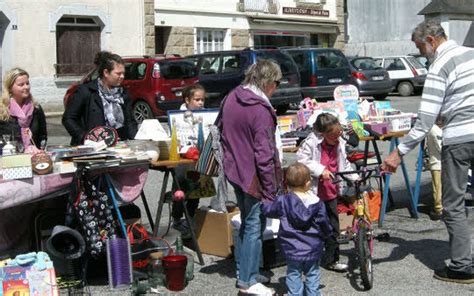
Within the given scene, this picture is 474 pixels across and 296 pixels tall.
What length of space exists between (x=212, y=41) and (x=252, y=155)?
2253cm

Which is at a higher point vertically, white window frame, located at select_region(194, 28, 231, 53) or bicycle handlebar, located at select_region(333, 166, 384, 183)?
white window frame, located at select_region(194, 28, 231, 53)

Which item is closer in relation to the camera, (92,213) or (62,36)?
(92,213)

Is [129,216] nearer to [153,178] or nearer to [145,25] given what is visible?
[153,178]

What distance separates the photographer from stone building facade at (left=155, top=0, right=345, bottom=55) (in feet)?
86.1

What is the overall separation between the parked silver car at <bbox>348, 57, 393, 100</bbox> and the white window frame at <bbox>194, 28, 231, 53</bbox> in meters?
4.63

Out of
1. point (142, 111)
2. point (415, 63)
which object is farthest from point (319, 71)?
point (415, 63)

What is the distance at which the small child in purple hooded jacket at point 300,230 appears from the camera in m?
5.35

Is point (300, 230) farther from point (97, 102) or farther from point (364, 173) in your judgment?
point (97, 102)

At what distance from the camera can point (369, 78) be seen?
1005 inches

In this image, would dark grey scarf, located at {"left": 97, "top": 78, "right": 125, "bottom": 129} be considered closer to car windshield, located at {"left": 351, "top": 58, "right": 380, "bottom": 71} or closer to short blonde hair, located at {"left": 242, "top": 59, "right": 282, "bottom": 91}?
short blonde hair, located at {"left": 242, "top": 59, "right": 282, "bottom": 91}

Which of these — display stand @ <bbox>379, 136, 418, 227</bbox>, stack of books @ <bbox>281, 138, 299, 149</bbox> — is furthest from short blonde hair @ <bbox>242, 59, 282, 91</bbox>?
display stand @ <bbox>379, 136, 418, 227</bbox>

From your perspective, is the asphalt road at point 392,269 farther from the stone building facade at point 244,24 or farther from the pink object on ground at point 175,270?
the stone building facade at point 244,24

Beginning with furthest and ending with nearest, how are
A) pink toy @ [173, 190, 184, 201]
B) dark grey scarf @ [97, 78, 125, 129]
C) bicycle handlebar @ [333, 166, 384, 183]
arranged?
dark grey scarf @ [97, 78, 125, 129] → pink toy @ [173, 190, 184, 201] → bicycle handlebar @ [333, 166, 384, 183]

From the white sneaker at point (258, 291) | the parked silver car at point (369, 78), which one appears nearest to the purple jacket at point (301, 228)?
the white sneaker at point (258, 291)
